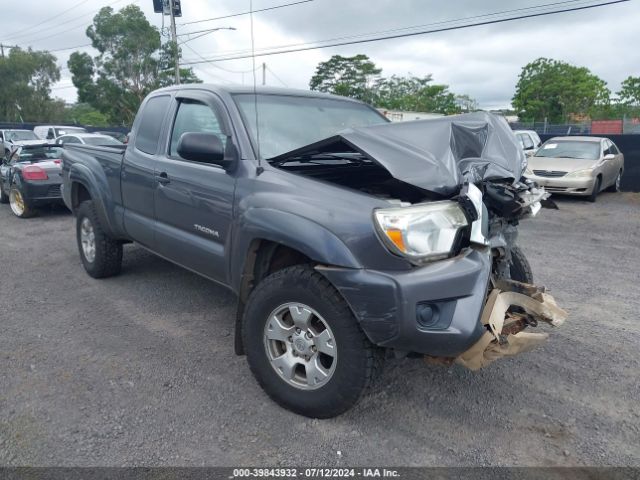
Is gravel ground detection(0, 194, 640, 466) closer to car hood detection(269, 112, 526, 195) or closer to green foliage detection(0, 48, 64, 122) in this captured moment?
car hood detection(269, 112, 526, 195)

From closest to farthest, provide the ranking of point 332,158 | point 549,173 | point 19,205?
point 332,158 → point 19,205 → point 549,173

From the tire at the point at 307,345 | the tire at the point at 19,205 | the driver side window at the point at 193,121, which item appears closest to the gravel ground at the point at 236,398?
the tire at the point at 307,345

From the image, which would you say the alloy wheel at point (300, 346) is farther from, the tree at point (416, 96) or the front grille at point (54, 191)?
the tree at point (416, 96)

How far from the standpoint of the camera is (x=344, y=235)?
100 inches

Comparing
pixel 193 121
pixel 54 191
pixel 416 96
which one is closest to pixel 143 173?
pixel 193 121

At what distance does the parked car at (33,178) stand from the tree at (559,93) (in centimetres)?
5659

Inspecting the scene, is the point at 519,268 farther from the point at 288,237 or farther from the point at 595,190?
the point at 595,190

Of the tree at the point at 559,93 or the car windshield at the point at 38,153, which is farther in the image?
the tree at the point at 559,93

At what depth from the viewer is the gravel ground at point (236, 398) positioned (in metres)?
2.62

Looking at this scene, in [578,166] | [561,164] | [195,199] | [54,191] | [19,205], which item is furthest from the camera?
[561,164]

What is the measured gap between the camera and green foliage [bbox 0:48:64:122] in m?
51.5

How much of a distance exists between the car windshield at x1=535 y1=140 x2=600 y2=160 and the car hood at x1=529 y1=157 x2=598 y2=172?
0.30 meters

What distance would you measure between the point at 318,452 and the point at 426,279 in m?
1.06

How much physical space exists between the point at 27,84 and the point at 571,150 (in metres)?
56.2
